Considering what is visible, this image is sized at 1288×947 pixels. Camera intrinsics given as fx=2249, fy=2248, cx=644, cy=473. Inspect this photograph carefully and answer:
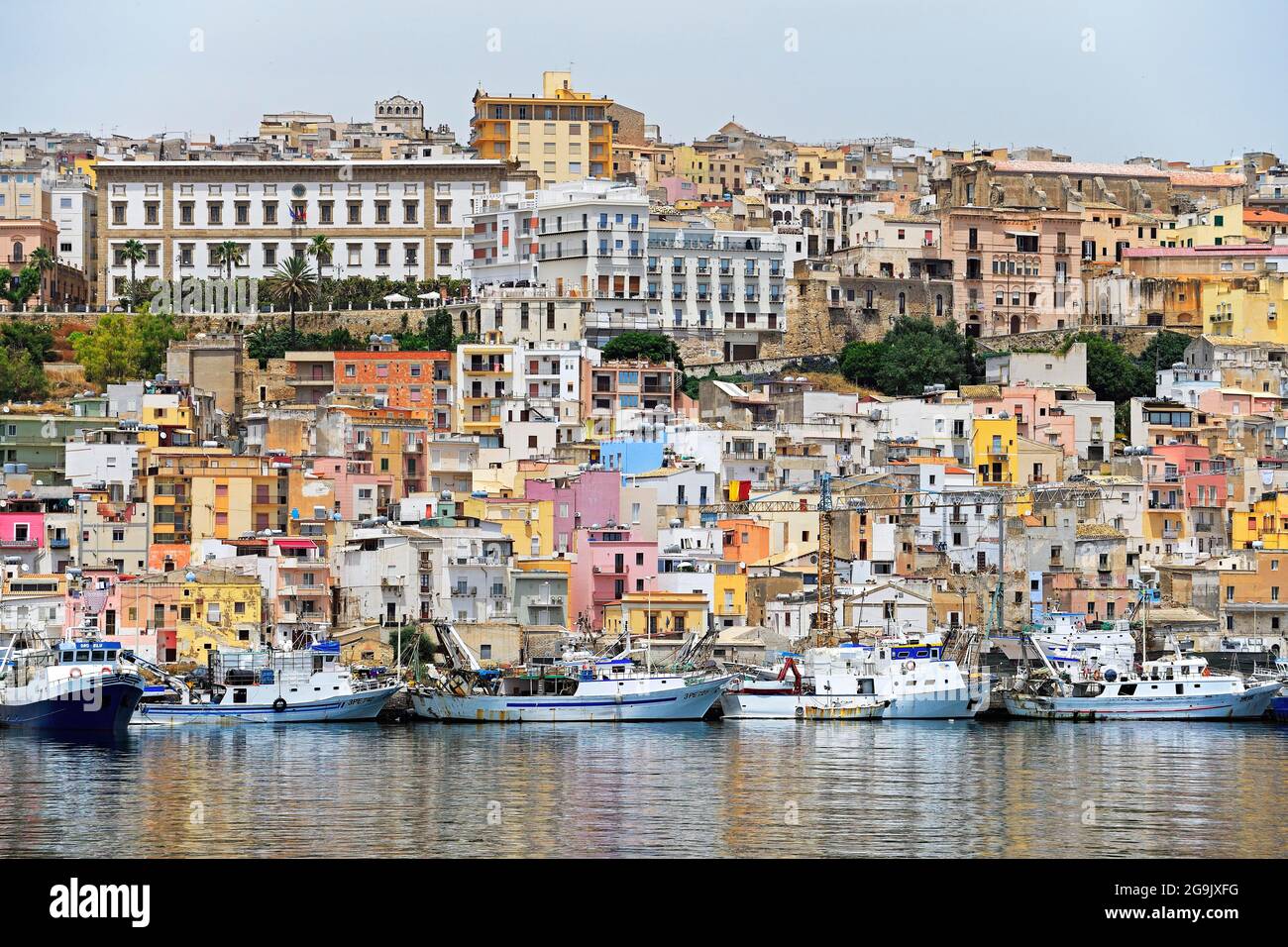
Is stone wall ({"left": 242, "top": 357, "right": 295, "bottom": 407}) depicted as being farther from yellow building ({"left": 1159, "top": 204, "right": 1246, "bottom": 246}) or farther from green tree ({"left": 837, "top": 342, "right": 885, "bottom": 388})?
yellow building ({"left": 1159, "top": 204, "right": 1246, "bottom": 246})

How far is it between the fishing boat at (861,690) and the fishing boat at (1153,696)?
75.2 inches

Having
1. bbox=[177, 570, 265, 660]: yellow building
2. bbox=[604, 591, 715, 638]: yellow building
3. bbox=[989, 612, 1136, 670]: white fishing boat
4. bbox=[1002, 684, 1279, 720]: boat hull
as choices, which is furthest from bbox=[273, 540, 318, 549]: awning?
bbox=[1002, 684, 1279, 720]: boat hull

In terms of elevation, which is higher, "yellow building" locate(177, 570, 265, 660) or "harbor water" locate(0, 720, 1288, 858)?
"yellow building" locate(177, 570, 265, 660)

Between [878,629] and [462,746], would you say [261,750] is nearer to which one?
[462,746]

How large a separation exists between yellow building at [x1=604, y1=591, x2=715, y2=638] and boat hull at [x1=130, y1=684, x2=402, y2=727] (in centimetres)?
620

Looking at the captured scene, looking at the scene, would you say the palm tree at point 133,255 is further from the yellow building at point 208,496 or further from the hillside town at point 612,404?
the yellow building at point 208,496

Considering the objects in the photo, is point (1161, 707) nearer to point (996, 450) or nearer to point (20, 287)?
Answer: point (996, 450)

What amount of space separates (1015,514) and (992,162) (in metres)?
32.6

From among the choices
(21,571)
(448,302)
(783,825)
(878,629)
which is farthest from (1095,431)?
(783,825)

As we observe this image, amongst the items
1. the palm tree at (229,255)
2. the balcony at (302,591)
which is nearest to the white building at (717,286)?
the palm tree at (229,255)

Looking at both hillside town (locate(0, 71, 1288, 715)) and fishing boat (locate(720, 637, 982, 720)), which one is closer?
fishing boat (locate(720, 637, 982, 720))

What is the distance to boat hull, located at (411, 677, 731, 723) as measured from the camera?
44125mm

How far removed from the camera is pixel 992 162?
83938 mm

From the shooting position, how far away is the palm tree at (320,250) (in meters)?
76.9
